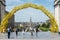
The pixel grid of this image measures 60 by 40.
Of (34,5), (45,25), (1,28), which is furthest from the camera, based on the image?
(45,25)

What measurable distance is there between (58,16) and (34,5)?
106 feet

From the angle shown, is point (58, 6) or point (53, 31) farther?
point (58, 6)

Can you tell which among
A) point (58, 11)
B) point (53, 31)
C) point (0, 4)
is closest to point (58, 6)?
point (58, 11)

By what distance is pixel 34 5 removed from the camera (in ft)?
128

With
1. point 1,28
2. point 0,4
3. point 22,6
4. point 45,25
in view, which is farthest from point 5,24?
point 45,25

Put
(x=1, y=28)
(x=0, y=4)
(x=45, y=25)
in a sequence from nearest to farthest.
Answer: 1. (x=1, y=28)
2. (x=0, y=4)
3. (x=45, y=25)

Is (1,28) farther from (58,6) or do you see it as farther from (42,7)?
(58,6)

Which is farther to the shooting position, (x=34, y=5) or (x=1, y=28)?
(x=1, y=28)

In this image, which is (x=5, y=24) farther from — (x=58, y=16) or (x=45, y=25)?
(x=45, y=25)

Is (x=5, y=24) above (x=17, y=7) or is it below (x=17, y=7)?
below

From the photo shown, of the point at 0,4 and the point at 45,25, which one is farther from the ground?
the point at 0,4

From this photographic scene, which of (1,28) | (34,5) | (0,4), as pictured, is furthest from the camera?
(0,4)

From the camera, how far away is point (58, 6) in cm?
7000

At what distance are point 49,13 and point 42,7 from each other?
1.60 metres
